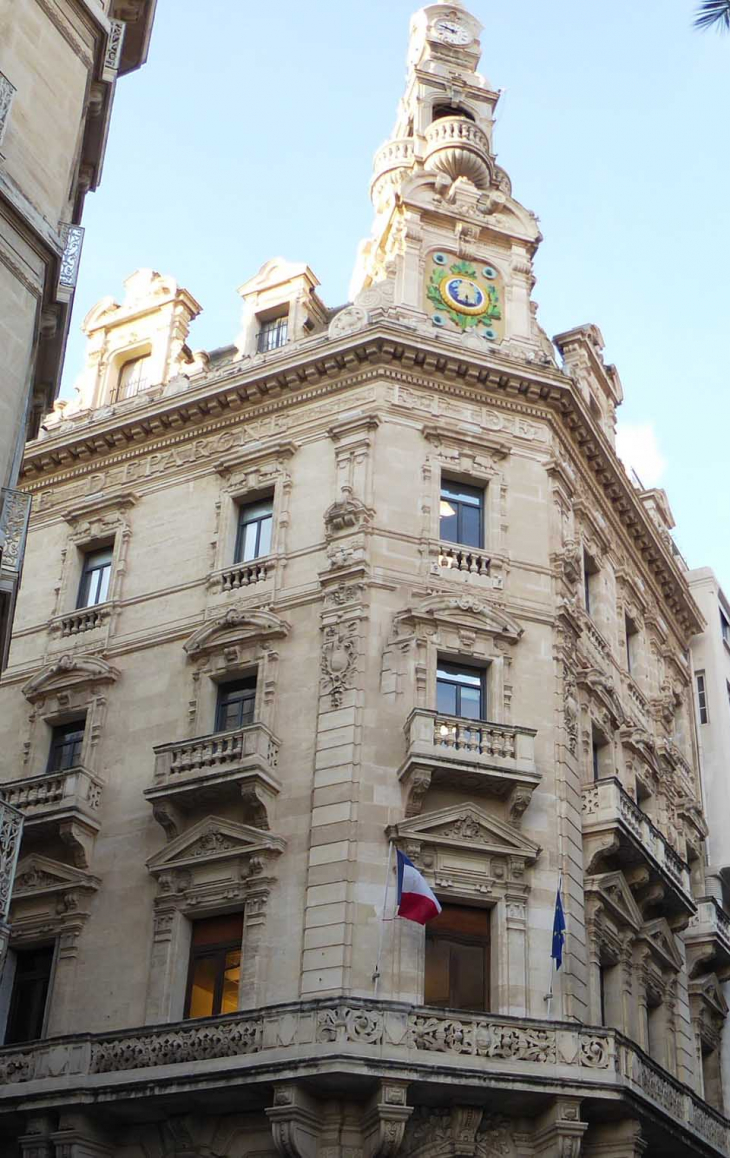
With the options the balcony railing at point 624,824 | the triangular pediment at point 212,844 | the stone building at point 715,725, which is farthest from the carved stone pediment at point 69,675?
the stone building at point 715,725

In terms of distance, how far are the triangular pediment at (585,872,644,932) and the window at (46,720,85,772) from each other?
10881 millimetres

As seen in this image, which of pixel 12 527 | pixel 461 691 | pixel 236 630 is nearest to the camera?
pixel 12 527

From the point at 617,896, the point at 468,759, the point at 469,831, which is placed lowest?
the point at 617,896

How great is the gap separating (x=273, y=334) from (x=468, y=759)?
13261 millimetres

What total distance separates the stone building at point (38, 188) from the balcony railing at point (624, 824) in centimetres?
1226

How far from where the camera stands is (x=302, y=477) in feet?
107

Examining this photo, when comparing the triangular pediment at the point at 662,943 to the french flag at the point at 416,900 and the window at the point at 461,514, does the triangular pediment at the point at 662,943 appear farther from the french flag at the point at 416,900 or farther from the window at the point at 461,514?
the window at the point at 461,514

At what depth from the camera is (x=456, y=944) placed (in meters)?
27.1

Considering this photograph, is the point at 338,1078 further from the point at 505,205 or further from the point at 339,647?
the point at 505,205

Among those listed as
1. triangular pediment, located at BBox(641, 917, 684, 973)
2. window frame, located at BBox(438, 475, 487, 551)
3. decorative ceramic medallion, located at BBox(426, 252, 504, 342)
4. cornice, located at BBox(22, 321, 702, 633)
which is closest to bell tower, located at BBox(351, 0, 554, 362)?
decorative ceramic medallion, located at BBox(426, 252, 504, 342)

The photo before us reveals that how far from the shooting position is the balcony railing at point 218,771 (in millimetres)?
28109

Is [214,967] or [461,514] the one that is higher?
[461,514]

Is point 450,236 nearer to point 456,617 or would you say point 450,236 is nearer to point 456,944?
point 456,617

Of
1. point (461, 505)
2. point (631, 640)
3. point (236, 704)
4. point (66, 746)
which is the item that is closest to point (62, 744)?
point (66, 746)
